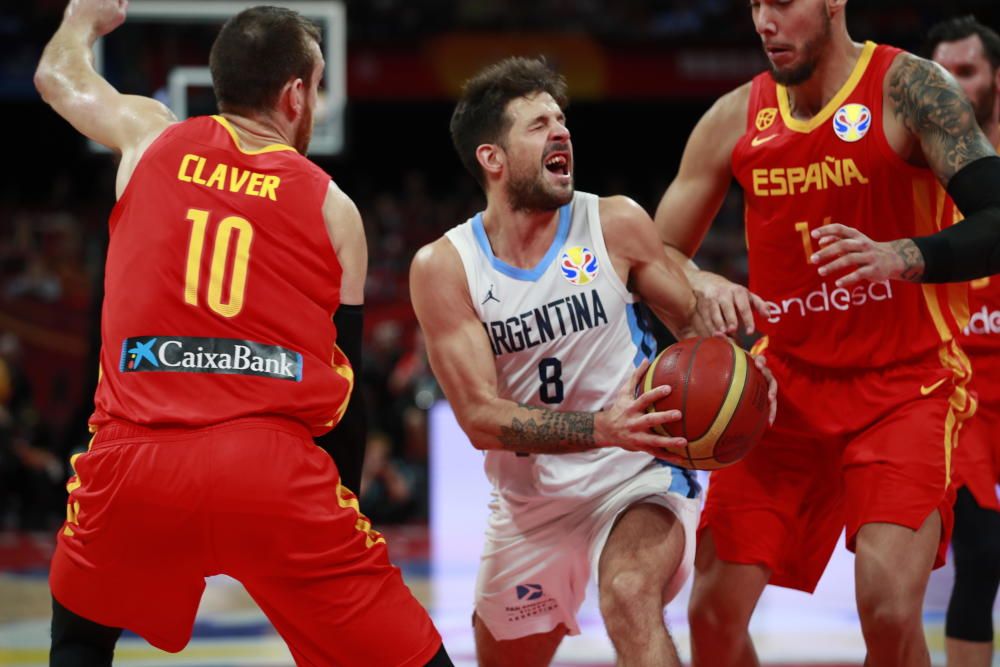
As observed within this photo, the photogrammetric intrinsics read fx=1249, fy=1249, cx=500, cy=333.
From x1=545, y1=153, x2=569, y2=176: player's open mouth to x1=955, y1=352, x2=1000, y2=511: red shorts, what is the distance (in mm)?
1779

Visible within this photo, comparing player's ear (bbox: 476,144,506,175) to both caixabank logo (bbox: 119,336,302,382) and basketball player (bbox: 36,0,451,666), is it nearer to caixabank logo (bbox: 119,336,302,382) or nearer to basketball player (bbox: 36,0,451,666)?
basketball player (bbox: 36,0,451,666)

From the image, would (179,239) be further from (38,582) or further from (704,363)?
(38,582)

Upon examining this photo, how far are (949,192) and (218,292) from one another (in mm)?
2236

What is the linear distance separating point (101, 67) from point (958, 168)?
29.3 ft

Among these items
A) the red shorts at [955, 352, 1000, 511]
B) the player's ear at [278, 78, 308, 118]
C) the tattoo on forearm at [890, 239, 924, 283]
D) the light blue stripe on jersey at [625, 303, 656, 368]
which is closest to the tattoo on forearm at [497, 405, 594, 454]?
the light blue stripe on jersey at [625, 303, 656, 368]

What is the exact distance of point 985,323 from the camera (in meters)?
5.25

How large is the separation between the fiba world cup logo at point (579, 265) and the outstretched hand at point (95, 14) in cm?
169

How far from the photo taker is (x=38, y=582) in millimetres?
9250

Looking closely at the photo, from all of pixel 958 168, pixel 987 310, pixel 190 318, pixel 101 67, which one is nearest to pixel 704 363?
pixel 958 168

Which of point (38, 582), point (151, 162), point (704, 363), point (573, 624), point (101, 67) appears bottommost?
point (38, 582)

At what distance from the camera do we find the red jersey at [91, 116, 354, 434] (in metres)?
3.32

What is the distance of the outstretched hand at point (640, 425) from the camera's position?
371cm

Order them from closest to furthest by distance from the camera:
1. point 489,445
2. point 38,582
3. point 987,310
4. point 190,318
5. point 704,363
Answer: point 190,318 → point 704,363 → point 489,445 → point 987,310 → point 38,582

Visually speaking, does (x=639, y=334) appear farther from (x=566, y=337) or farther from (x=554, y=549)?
(x=554, y=549)
